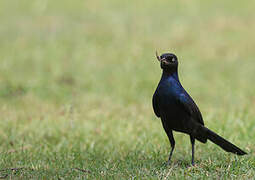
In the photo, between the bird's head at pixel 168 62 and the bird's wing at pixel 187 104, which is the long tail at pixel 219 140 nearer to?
the bird's wing at pixel 187 104

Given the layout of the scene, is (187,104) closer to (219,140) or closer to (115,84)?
(219,140)

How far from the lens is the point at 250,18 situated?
1573cm

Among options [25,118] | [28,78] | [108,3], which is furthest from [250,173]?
[108,3]

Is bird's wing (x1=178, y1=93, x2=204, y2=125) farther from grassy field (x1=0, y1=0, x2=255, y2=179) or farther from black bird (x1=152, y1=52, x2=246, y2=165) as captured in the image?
grassy field (x1=0, y1=0, x2=255, y2=179)

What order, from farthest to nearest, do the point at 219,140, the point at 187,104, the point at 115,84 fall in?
the point at 115,84
the point at 219,140
the point at 187,104

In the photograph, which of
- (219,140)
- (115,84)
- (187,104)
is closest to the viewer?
(187,104)

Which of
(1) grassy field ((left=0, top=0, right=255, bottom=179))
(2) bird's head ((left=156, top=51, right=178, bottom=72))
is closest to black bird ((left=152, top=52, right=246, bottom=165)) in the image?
(2) bird's head ((left=156, top=51, right=178, bottom=72))

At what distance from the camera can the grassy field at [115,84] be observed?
17.9 ft

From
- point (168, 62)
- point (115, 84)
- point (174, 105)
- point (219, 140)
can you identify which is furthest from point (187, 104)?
point (115, 84)

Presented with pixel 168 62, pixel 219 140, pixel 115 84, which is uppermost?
pixel 168 62

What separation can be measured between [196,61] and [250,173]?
8.09 metres

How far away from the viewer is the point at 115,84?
34.9 feet

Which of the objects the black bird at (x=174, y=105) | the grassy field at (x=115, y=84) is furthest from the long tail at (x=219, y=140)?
the grassy field at (x=115, y=84)

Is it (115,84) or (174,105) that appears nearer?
(174,105)
